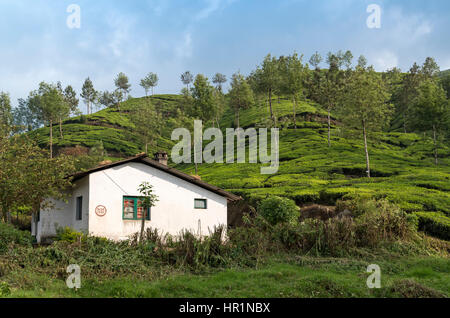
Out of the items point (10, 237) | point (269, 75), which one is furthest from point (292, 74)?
point (10, 237)

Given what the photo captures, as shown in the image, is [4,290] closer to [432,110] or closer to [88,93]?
[432,110]

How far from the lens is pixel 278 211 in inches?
934

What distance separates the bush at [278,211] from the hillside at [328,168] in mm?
8368

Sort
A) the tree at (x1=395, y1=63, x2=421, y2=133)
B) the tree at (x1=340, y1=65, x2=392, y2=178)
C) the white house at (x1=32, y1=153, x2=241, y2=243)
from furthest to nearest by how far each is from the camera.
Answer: the tree at (x1=395, y1=63, x2=421, y2=133) → the tree at (x1=340, y1=65, x2=392, y2=178) → the white house at (x1=32, y1=153, x2=241, y2=243)

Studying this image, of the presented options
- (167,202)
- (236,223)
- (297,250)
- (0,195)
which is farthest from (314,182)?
(0,195)

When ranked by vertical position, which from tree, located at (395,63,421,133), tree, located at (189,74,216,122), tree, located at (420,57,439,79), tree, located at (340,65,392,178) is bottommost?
tree, located at (340,65,392,178)

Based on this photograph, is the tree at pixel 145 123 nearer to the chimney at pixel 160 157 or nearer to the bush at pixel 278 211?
the chimney at pixel 160 157

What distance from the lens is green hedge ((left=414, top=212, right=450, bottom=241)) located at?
926 inches

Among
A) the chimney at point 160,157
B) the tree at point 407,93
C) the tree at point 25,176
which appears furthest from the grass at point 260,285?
the tree at point 407,93

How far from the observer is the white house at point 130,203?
23.0 metres

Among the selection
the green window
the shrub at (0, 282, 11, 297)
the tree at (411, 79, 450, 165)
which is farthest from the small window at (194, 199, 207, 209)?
the tree at (411, 79, 450, 165)

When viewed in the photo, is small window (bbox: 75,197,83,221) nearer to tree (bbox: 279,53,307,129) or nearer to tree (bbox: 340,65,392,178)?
tree (bbox: 340,65,392,178)

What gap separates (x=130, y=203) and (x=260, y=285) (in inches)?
500
